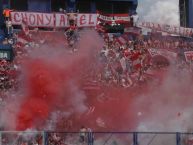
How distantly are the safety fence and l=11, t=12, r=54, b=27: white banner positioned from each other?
1230 cm

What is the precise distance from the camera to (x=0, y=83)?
26859 millimetres

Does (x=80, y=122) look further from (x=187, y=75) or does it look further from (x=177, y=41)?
(x=177, y=41)

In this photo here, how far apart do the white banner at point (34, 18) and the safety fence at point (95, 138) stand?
12298mm

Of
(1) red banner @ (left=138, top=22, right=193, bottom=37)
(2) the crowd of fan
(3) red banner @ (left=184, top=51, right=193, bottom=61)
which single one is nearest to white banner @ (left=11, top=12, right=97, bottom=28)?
(3) red banner @ (left=184, top=51, right=193, bottom=61)

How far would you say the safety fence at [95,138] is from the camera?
2123 centimetres

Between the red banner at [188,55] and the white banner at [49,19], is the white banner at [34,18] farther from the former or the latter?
the red banner at [188,55]

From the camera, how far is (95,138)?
22.5m

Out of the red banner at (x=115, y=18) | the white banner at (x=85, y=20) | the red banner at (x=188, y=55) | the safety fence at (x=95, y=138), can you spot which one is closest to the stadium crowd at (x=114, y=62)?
the red banner at (x=188, y=55)

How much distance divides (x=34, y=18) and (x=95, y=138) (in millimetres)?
12816

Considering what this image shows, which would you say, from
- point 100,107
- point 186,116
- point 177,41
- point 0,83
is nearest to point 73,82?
point 100,107

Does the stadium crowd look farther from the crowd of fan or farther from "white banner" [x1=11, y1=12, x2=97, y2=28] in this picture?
the crowd of fan

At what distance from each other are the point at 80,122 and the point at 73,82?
6.71 feet

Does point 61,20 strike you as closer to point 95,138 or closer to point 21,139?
point 95,138

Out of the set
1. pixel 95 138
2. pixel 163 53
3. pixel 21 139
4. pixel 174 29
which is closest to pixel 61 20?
pixel 163 53
